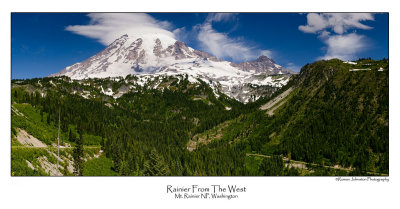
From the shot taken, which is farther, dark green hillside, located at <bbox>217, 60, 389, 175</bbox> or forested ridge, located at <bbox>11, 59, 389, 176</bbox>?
dark green hillside, located at <bbox>217, 60, 389, 175</bbox>

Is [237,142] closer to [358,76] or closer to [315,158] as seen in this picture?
[315,158]

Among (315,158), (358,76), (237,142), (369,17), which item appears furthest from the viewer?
(237,142)

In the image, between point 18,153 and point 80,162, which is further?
point 80,162

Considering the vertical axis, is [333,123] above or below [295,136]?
above

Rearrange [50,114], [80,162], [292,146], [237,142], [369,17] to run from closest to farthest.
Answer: [369,17], [80,162], [50,114], [292,146], [237,142]

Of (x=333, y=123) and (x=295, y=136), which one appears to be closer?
(x=333, y=123)

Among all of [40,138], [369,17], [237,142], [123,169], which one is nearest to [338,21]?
[369,17]

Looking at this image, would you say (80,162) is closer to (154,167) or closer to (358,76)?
(154,167)

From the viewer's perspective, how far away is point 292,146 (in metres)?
129

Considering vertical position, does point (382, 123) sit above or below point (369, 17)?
below

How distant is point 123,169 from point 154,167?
1414 centimetres

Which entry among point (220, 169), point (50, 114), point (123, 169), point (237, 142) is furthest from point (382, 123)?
point (50, 114)

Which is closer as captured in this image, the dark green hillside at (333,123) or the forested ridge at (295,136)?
the forested ridge at (295,136)

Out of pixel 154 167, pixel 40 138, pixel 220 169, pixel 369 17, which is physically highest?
pixel 369 17
